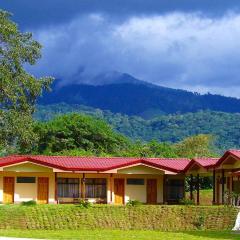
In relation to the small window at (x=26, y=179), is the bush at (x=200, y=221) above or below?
below

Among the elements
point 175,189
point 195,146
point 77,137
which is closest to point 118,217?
point 175,189

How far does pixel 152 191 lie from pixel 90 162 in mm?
5424

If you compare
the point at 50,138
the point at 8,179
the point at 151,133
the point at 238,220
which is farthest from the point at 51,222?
the point at 151,133

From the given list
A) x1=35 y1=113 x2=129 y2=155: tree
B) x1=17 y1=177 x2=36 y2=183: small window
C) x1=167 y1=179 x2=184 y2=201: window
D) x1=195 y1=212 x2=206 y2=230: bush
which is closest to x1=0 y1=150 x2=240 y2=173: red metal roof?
x1=17 y1=177 x2=36 y2=183: small window

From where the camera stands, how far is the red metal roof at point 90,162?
45.8 m

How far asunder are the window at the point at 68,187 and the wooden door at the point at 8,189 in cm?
341

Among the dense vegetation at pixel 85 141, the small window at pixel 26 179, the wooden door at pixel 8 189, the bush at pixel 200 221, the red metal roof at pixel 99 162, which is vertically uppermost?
the dense vegetation at pixel 85 141

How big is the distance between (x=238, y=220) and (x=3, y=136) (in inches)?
649

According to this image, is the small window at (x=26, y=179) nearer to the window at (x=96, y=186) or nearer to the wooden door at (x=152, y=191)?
the window at (x=96, y=186)

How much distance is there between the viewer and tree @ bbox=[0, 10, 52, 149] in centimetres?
4219

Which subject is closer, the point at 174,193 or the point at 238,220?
the point at 238,220

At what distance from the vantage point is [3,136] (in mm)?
43344

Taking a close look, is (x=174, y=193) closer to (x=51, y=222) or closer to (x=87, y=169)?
(x=87, y=169)

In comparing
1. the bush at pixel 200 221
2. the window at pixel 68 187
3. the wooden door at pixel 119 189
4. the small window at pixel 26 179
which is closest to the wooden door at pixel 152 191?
the wooden door at pixel 119 189
